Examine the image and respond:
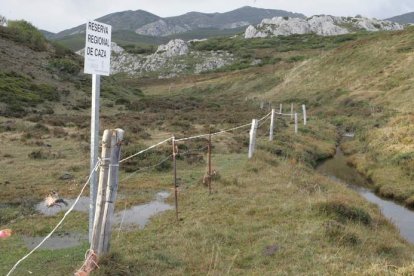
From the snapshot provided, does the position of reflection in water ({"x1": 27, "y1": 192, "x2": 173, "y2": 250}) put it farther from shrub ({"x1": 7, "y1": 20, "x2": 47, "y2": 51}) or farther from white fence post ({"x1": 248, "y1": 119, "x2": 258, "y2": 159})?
shrub ({"x1": 7, "y1": 20, "x2": 47, "y2": 51})

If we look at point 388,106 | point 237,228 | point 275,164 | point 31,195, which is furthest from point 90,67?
point 388,106

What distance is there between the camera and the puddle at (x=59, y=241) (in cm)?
951

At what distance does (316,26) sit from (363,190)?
140m

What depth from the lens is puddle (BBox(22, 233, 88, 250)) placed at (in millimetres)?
9508

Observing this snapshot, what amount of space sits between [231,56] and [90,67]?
94109mm

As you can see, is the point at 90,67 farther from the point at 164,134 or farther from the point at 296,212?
the point at 164,134

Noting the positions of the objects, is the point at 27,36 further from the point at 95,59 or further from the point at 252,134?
the point at 95,59

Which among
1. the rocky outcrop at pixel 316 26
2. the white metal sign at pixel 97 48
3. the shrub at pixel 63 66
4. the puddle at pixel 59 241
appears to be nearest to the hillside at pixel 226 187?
the puddle at pixel 59 241

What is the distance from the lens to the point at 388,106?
1486 inches

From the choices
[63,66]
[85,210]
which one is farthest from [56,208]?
[63,66]

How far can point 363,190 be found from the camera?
18156 millimetres

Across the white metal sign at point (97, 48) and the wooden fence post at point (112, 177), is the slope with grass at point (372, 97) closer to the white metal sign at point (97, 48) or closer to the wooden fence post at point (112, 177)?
the wooden fence post at point (112, 177)

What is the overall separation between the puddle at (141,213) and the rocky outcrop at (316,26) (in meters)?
133

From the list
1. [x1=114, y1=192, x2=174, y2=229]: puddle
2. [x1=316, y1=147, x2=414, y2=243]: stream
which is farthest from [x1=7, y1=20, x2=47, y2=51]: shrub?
[x1=114, y1=192, x2=174, y2=229]: puddle
